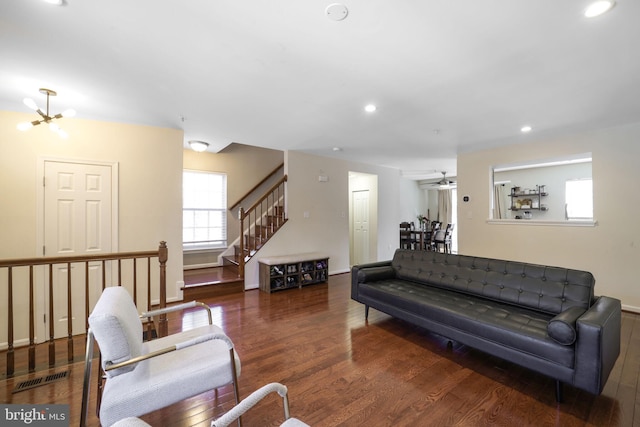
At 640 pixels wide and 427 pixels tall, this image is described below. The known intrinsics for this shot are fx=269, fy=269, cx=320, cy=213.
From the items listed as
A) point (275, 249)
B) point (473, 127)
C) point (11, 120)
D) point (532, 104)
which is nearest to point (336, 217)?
point (275, 249)

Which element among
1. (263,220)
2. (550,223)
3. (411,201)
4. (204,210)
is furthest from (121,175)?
(411,201)

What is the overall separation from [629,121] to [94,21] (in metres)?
5.74

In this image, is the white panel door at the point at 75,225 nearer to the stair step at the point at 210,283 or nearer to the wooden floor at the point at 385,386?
the stair step at the point at 210,283

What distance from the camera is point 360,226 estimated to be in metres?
7.15

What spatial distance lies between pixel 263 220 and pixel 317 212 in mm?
1238

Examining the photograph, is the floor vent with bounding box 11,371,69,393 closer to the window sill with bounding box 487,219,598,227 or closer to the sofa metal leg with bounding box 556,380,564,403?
the sofa metal leg with bounding box 556,380,564,403

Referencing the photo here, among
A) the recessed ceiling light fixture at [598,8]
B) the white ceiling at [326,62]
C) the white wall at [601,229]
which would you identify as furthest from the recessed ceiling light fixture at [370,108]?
the white wall at [601,229]

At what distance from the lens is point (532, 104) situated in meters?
2.99

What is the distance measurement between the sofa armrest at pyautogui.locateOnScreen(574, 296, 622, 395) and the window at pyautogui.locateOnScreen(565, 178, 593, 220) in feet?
19.8

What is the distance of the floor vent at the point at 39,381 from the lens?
2064 mm

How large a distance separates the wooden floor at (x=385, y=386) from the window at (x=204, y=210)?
277 cm

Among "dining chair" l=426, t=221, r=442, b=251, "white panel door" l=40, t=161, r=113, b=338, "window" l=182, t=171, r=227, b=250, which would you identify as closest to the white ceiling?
"white panel door" l=40, t=161, r=113, b=338

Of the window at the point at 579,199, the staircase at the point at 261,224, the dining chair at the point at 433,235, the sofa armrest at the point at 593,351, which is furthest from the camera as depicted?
the dining chair at the point at 433,235

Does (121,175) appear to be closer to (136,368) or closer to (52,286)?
Result: (52,286)
